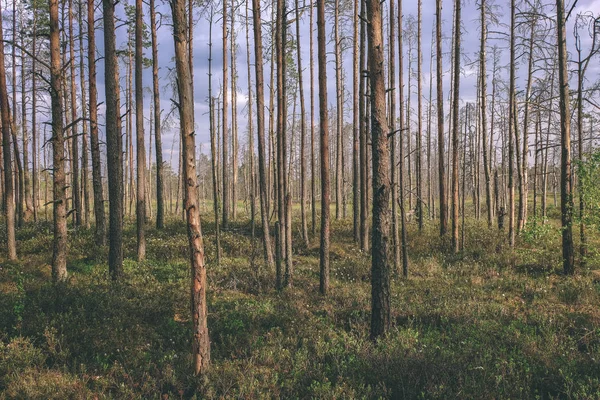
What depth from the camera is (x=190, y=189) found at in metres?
5.32

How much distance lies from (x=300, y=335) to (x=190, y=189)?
3.78m

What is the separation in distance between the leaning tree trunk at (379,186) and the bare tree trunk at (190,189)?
3.21m

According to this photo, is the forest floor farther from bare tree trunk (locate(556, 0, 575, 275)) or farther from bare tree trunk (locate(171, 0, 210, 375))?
bare tree trunk (locate(556, 0, 575, 275))

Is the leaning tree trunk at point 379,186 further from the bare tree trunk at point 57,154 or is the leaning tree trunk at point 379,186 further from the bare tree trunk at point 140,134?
the bare tree trunk at point 140,134

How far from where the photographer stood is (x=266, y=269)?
1223 cm

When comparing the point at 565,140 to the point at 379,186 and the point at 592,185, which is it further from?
the point at 379,186

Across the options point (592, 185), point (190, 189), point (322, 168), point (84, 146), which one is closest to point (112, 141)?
point (322, 168)

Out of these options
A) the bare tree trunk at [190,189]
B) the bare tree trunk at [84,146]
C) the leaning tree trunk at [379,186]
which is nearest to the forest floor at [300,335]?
the leaning tree trunk at [379,186]

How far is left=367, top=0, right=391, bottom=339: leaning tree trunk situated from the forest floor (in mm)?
553

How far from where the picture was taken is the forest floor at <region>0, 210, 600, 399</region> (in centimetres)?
522

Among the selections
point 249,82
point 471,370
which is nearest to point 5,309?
point 471,370

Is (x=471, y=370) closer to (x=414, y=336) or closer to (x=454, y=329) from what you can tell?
(x=414, y=336)

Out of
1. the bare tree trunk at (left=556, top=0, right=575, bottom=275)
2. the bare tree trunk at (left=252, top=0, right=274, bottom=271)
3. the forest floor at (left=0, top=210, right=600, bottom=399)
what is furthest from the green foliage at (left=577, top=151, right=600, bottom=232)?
the bare tree trunk at (left=252, top=0, right=274, bottom=271)

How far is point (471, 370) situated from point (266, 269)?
304 inches
